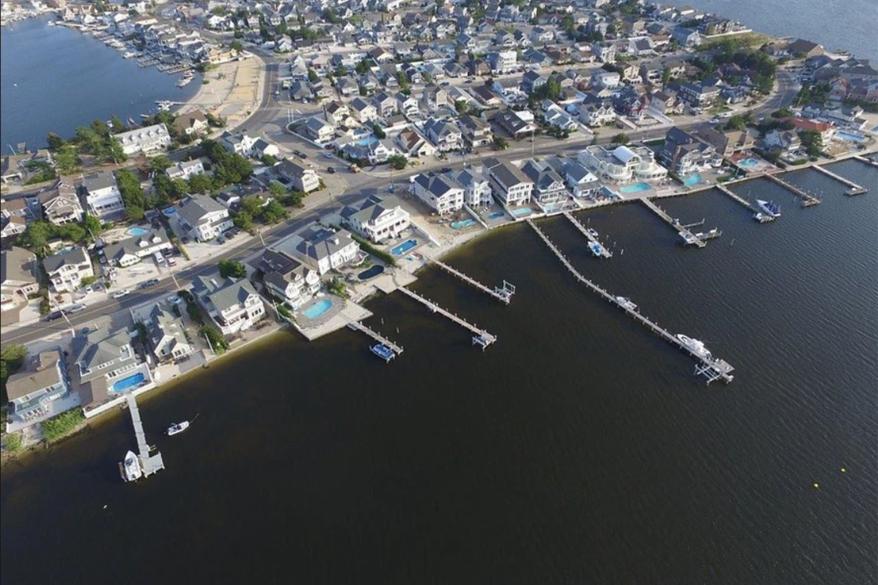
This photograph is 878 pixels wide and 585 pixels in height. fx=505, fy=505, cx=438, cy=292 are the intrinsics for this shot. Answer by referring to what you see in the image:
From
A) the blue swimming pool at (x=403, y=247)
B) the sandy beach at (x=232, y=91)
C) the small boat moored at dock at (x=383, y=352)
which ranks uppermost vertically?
the sandy beach at (x=232, y=91)

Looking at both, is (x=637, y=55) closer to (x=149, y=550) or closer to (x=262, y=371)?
(x=262, y=371)

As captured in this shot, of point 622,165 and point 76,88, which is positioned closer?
point 622,165

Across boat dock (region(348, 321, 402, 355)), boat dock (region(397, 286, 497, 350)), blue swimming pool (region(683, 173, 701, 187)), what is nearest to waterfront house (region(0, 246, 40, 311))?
boat dock (region(348, 321, 402, 355))

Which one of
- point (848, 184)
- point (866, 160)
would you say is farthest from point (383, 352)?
point (866, 160)

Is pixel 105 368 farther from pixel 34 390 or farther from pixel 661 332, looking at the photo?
pixel 661 332

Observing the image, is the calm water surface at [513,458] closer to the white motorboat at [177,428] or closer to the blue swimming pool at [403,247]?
the white motorboat at [177,428]

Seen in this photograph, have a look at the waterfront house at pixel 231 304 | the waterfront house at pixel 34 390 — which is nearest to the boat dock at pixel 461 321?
the waterfront house at pixel 231 304
